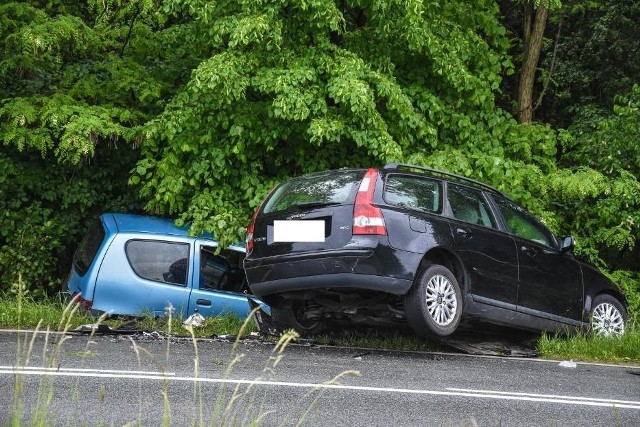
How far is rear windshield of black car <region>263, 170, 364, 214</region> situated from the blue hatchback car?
1725 mm

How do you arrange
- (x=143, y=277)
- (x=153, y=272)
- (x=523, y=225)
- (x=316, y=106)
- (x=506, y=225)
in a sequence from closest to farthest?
(x=506, y=225)
(x=523, y=225)
(x=143, y=277)
(x=153, y=272)
(x=316, y=106)

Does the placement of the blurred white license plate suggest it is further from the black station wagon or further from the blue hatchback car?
the blue hatchback car

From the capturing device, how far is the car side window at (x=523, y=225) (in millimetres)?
10349

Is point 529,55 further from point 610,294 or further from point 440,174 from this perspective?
point 440,174

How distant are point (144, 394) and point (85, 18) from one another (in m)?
10.4

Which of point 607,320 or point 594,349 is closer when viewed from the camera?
point 594,349

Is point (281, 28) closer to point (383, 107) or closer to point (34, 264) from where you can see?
point (383, 107)

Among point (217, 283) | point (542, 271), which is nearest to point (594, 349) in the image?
point (542, 271)

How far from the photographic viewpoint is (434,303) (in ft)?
29.6

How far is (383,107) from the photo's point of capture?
1305cm

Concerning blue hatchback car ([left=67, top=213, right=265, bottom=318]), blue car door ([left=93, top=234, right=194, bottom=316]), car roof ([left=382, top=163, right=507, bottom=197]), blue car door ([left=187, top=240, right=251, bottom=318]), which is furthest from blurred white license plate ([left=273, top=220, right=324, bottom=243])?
blue car door ([left=187, top=240, right=251, bottom=318])

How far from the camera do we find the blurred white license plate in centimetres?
883

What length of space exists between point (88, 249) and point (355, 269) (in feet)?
13.6

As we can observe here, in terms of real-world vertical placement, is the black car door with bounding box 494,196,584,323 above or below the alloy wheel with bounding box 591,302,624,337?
above
